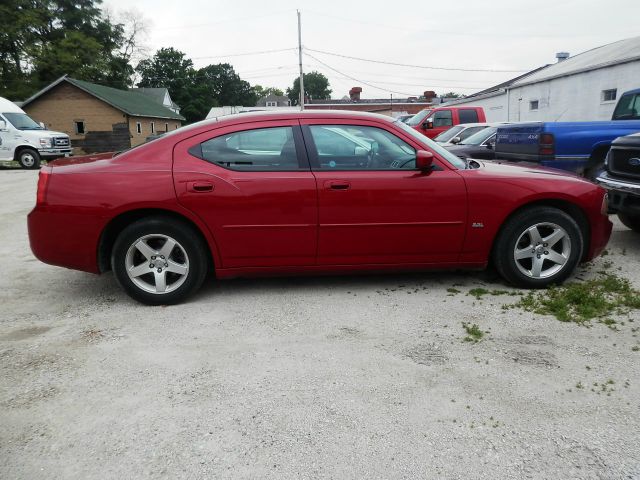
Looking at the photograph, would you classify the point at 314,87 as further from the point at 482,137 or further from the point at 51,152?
the point at 482,137

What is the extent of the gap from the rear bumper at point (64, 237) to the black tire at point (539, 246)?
3401mm

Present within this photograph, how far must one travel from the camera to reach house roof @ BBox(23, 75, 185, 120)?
1390 inches

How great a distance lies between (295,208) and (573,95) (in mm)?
20429

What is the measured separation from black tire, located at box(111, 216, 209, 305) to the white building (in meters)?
14.7

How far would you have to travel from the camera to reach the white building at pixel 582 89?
58.2 ft

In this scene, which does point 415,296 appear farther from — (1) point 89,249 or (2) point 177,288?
(1) point 89,249

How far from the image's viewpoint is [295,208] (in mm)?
4133

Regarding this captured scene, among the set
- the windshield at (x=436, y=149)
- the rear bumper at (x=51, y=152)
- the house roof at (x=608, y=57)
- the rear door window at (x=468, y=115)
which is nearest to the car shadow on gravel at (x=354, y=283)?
the windshield at (x=436, y=149)

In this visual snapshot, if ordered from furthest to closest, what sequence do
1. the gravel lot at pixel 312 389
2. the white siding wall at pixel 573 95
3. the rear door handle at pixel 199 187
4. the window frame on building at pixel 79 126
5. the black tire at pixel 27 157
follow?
the window frame on building at pixel 79 126 < the black tire at pixel 27 157 < the white siding wall at pixel 573 95 < the rear door handle at pixel 199 187 < the gravel lot at pixel 312 389

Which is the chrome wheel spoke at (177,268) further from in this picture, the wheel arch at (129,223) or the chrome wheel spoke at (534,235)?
the chrome wheel spoke at (534,235)

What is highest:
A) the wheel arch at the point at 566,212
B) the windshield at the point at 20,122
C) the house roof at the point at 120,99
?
the house roof at the point at 120,99

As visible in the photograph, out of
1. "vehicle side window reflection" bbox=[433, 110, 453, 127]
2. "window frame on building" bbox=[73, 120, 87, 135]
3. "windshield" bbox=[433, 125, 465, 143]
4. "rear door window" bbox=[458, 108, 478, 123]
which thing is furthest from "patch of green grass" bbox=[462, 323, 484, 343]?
"window frame on building" bbox=[73, 120, 87, 135]

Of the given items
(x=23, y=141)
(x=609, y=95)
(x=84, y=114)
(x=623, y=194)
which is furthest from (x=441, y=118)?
(x=84, y=114)

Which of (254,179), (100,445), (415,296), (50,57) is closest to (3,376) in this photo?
(100,445)
